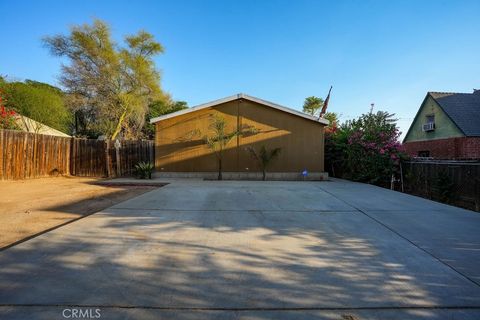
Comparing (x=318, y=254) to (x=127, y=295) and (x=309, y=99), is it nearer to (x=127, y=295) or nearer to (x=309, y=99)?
(x=127, y=295)

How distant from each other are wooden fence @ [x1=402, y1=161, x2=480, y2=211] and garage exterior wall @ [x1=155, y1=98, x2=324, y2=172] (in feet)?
12.3

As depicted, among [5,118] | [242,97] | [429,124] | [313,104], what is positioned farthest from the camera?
[313,104]

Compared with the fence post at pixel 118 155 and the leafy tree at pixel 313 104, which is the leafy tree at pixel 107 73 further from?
the leafy tree at pixel 313 104

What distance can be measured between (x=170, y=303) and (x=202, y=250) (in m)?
1.14

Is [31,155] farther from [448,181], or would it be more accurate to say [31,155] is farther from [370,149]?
[448,181]

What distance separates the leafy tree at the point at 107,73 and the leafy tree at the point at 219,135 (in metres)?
10.9

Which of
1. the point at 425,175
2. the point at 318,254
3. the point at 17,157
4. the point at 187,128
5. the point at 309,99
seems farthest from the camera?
the point at 309,99

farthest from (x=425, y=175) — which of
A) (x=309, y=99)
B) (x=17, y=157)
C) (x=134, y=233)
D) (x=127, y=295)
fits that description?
(x=309, y=99)

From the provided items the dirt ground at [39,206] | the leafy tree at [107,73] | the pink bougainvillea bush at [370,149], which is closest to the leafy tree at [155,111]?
the leafy tree at [107,73]

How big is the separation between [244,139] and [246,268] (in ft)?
31.4

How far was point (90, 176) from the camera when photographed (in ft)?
41.5

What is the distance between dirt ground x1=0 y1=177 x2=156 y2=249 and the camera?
13.9 feet

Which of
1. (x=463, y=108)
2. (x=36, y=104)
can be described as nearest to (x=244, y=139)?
(x=463, y=108)

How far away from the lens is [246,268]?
2.88 meters
